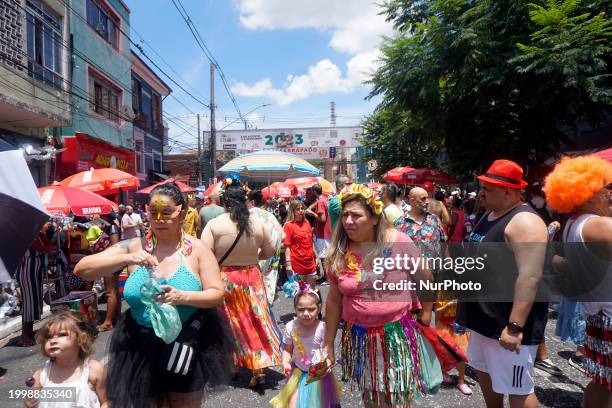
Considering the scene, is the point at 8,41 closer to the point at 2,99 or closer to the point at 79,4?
the point at 2,99

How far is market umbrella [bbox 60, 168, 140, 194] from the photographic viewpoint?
8164 millimetres

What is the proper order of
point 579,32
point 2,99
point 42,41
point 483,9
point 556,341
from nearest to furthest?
point 556,341 → point 579,32 → point 483,9 → point 2,99 → point 42,41

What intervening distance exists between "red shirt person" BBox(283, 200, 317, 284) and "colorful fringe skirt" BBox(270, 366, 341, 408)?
2.97m

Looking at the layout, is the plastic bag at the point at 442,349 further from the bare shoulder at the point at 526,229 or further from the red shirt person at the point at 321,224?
the red shirt person at the point at 321,224

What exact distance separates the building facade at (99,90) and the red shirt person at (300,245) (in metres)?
9.24

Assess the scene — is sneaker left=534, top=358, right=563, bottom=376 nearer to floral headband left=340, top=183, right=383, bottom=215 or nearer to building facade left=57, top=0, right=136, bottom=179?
floral headband left=340, top=183, right=383, bottom=215

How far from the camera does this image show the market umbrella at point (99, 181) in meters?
8.16

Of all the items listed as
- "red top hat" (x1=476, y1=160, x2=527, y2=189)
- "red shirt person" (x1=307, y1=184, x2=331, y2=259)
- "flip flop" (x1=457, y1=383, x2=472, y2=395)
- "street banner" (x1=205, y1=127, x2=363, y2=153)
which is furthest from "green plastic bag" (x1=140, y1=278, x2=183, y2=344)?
"street banner" (x1=205, y1=127, x2=363, y2=153)

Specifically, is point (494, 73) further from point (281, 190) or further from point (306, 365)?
point (281, 190)

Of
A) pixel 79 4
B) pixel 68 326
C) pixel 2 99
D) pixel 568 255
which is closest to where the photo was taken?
pixel 68 326

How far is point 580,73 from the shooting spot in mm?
7031

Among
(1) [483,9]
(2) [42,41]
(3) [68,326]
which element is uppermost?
(2) [42,41]

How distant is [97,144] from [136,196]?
625 cm

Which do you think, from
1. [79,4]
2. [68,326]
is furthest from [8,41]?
[68,326]
